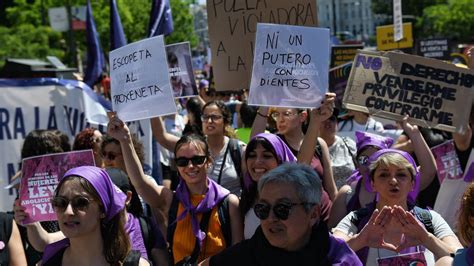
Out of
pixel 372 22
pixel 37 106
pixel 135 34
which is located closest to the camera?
pixel 37 106

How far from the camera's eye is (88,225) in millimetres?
3549

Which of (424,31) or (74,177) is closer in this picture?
(74,177)

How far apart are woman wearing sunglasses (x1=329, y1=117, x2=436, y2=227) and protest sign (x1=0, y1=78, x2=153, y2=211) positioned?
80.3 inches

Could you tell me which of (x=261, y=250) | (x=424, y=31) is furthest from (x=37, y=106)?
(x=424, y=31)

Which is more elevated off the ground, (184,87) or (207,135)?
(184,87)

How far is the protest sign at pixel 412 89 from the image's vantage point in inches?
196

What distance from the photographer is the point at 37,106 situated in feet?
22.6

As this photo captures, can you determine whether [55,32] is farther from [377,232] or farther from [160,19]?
[377,232]

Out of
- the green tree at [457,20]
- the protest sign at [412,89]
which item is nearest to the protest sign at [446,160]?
the protest sign at [412,89]

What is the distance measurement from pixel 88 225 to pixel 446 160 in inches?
109

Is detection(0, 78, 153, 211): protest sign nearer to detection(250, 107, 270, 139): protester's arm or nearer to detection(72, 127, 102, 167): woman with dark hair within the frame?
detection(72, 127, 102, 167): woman with dark hair

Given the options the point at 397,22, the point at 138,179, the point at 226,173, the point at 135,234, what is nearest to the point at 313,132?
the point at 226,173

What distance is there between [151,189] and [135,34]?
108 ft

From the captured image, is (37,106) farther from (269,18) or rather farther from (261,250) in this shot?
(261,250)
